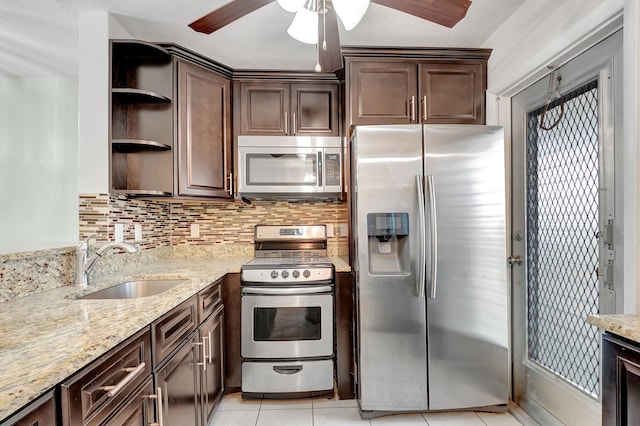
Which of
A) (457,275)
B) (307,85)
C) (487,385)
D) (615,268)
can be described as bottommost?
(487,385)

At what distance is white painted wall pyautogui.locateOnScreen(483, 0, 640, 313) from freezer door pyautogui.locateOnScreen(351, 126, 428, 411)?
2.29 feet

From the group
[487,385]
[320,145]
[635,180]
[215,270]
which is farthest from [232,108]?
[487,385]

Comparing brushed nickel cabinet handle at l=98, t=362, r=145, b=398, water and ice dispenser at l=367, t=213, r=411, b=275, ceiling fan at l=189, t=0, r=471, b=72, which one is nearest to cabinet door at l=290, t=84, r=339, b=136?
water and ice dispenser at l=367, t=213, r=411, b=275

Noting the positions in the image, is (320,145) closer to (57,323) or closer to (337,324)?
(337,324)

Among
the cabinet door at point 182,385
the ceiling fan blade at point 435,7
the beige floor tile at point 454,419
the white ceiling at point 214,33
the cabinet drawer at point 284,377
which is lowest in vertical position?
the beige floor tile at point 454,419

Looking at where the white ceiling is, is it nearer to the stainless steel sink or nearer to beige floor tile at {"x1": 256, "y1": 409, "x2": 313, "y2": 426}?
the stainless steel sink

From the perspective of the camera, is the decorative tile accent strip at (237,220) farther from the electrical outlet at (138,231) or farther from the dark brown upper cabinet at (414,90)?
the dark brown upper cabinet at (414,90)

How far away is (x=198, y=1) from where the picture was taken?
1.74 meters

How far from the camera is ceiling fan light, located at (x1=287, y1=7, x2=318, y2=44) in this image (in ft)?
4.43

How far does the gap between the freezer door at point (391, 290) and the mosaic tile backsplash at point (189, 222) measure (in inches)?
23.9

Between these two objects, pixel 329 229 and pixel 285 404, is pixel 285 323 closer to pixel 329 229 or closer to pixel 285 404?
pixel 285 404

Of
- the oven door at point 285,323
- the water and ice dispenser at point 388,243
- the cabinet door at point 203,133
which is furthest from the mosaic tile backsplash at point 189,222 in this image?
the oven door at point 285,323

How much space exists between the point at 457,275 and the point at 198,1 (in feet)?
6.95

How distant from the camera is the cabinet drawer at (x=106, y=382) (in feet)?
2.41
